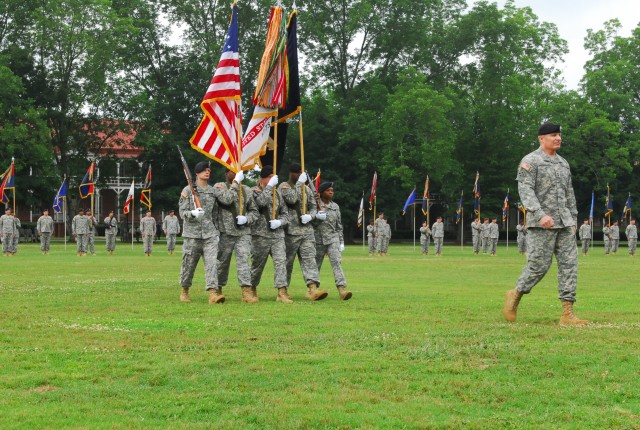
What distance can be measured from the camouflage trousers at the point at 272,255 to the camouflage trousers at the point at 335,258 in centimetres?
96

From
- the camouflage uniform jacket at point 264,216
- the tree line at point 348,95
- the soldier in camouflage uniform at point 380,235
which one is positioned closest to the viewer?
the camouflage uniform jacket at point 264,216

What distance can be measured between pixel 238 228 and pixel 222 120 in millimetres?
2128

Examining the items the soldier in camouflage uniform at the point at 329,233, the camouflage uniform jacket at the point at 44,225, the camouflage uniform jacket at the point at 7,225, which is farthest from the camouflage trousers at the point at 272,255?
the camouflage uniform jacket at the point at 44,225

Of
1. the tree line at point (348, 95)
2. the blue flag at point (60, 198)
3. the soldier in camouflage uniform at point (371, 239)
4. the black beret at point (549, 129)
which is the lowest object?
the soldier in camouflage uniform at point (371, 239)

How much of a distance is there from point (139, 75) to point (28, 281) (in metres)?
51.4

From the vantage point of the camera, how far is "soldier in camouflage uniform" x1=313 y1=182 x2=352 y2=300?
16.1 meters

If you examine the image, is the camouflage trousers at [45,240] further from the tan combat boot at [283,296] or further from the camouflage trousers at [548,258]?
the camouflage trousers at [548,258]

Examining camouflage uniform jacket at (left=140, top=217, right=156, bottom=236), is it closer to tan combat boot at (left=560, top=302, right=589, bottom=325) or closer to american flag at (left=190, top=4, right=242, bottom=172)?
american flag at (left=190, top=4, right=242, bottom=172)

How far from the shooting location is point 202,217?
15.1 meters

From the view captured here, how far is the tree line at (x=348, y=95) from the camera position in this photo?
64.1 m

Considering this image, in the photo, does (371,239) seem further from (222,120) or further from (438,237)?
(222,120)

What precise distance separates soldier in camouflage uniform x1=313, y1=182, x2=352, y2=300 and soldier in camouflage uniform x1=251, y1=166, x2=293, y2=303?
29.7 inches

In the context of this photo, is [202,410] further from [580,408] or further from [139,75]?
[139,75]

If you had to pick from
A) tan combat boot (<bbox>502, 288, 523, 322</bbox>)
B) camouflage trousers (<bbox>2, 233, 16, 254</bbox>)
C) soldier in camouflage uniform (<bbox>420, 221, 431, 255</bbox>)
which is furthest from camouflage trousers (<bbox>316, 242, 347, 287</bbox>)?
soldier in camouflage uniform (<bbox>420, 221, 431, 255</bbox>)
